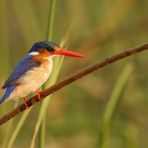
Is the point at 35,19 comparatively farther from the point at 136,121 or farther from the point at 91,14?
the point at 136,121

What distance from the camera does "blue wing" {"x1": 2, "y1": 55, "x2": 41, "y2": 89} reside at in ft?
6.91

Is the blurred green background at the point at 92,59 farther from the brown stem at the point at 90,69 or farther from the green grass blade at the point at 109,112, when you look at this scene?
the brown stem at the point at 90,69

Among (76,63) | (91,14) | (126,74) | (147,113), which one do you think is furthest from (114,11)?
(126,74)

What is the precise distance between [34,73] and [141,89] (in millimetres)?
1128

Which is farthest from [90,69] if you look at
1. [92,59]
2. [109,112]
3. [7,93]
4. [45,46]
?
[92,59]

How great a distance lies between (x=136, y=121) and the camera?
10.4ft

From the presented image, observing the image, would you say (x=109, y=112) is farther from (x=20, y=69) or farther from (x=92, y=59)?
(x=92, y=59)

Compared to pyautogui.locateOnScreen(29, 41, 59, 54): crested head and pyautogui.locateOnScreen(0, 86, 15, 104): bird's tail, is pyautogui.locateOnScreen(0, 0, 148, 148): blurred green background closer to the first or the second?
pyautogui.locateOnScreen(29, 41, 59, 54): crested head

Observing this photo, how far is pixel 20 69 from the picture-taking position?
86.0 inches

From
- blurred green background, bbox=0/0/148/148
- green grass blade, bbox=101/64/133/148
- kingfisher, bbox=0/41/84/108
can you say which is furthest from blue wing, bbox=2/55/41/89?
blurred green background, bbox=0/0/148/148

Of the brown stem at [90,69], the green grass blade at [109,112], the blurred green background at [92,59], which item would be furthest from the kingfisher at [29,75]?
the blurred green background at [92,59]

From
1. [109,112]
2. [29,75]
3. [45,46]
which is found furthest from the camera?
[45,46]

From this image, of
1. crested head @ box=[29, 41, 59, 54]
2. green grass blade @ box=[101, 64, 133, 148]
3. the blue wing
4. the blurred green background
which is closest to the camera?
green grass blade @ box=[101, 64, 133, 148]

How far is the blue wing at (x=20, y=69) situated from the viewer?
2105mm
